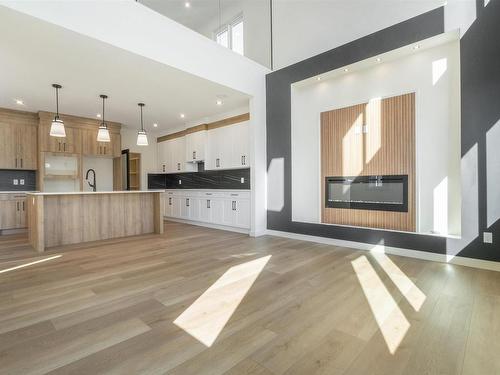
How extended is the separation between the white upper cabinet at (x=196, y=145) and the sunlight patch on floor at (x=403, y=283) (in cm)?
462

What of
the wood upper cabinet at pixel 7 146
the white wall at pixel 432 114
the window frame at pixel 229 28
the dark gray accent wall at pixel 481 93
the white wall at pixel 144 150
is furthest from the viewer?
the white wall at pixel 144 150

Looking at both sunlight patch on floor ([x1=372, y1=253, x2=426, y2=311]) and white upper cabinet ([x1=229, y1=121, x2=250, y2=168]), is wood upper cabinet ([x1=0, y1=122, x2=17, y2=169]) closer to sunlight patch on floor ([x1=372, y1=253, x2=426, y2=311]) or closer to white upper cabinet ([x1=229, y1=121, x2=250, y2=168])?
white upper cabinet ([x1=229, y1=121, x2=250, y2=168])

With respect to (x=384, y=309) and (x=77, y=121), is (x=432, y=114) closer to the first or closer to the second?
(x=384, y=309)

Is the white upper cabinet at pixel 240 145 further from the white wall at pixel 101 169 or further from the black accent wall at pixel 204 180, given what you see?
the white wall at pixel 101 169

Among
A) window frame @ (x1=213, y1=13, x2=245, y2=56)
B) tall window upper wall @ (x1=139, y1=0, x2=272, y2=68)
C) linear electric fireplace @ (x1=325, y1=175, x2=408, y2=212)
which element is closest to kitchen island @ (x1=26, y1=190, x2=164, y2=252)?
linear electric fireplace @ (x1=325, y1=175, x2=408, y2=212)

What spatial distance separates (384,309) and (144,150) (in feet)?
24.9

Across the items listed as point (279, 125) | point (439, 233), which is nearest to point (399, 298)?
point (439, 233)

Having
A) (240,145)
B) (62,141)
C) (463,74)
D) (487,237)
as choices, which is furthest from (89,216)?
(463,74)

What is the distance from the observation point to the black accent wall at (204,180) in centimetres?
571

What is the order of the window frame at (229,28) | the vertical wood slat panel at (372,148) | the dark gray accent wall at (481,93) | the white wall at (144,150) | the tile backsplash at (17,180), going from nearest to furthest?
the dark gray accent wall at (481,93)
the vertical wood slat panel at (372,148)
the tile backsplash at (17,180)
the window frame at (229,28)
the white wall at (144,150)

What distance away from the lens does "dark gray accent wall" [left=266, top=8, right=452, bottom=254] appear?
3.29 metres

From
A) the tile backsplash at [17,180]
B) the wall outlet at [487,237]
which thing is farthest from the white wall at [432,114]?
the tile backsplash at [17,180]

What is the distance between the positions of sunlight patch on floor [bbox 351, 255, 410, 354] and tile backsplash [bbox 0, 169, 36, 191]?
710 cm

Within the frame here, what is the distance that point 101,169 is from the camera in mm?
7125
